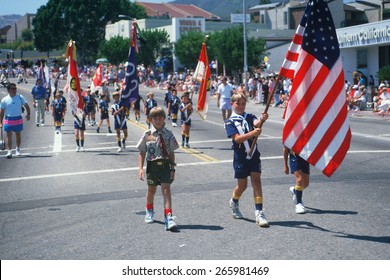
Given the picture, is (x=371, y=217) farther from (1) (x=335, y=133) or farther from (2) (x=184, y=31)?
(2) (x=184, y=31)

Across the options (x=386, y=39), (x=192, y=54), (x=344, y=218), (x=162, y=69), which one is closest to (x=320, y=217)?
(x=344, y=218)

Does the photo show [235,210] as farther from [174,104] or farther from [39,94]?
[39,94]

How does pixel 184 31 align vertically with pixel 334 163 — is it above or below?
above

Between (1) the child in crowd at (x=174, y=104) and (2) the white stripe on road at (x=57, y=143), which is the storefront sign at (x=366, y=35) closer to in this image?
(1) the child in crowd at (x=174, y=104)

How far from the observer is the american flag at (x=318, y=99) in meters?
8.37

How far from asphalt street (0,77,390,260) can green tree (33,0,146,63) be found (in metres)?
91.6

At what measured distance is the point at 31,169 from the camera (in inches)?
627

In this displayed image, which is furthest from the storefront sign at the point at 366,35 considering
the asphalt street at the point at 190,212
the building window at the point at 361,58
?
the asphalt street at the point at 190,212

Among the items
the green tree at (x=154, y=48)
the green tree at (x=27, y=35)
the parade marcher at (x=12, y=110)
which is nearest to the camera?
the parade marcher at (x=12, y=110)

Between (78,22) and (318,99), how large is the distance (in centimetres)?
10233

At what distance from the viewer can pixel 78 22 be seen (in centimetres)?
10712

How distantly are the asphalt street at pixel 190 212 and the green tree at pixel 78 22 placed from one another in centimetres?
9161

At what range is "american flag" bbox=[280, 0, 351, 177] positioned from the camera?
8.37 meters

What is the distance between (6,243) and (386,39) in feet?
119
